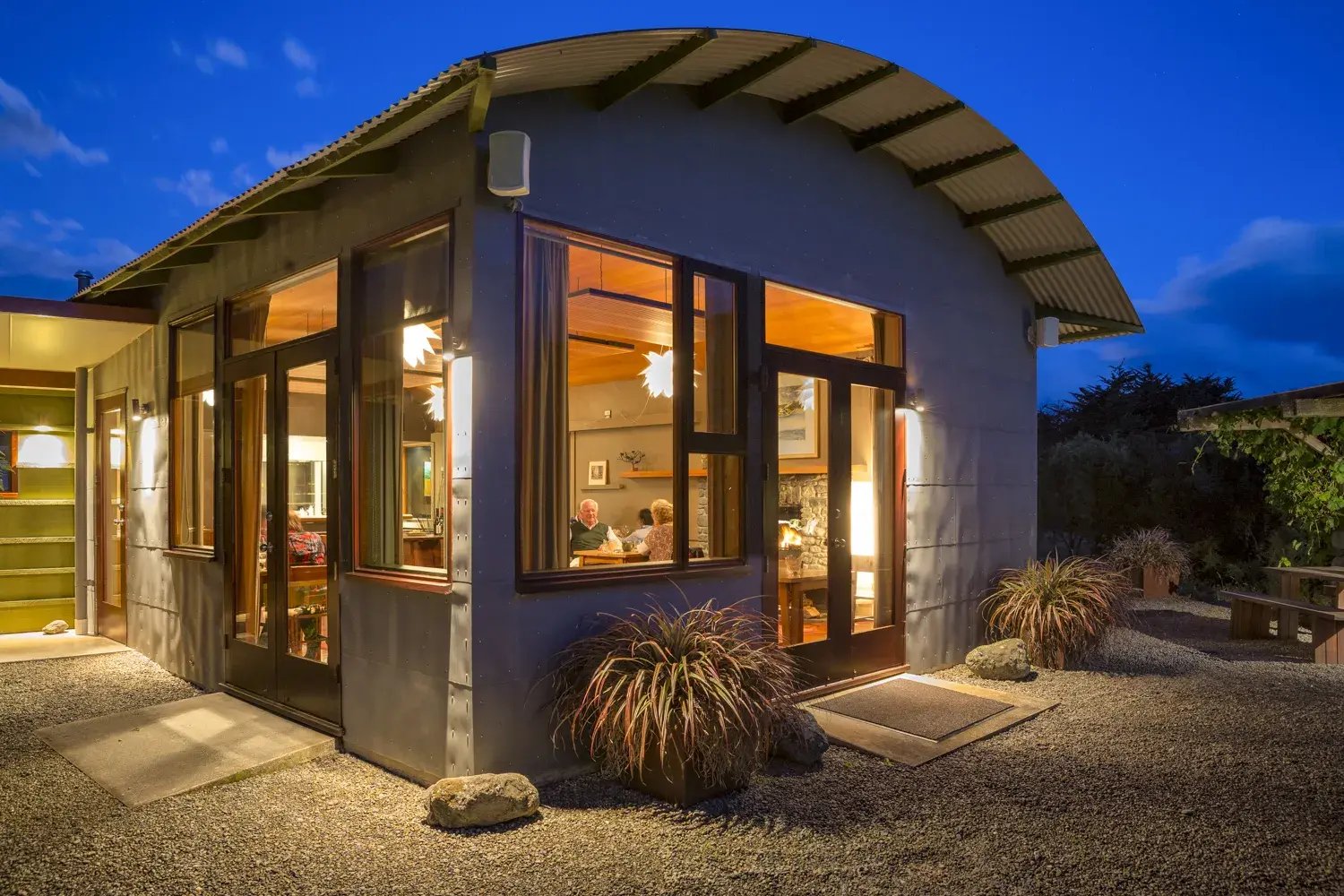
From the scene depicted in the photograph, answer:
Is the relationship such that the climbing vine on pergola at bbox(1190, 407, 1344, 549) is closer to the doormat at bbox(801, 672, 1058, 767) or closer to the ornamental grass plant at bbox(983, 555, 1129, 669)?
the ornamental grass plant at bbox(983, 555, 1129, 669)

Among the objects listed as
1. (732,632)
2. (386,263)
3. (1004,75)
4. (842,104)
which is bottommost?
(732,632)

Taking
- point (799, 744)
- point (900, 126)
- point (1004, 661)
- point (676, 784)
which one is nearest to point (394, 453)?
point (676, 784)

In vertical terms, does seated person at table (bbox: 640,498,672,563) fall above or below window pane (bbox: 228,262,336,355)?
below

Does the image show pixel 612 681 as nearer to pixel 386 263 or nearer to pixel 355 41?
pixel 386 263

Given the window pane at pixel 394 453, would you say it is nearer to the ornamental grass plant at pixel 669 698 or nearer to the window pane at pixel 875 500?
the ornamental grass plant at pixel 669 698

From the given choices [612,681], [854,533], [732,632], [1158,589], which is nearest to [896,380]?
[854,533]

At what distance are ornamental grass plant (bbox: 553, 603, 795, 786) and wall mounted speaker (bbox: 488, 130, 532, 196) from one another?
207 cm

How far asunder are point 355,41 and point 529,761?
635 ft

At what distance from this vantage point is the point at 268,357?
5.62 metres

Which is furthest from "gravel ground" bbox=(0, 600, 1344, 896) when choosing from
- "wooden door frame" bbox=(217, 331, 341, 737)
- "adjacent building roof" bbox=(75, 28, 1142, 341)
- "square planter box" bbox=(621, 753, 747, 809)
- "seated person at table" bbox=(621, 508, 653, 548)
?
"seated person at table" bbox=(621, 508, 653, 548)

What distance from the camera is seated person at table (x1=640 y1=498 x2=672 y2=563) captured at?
5.39 meters

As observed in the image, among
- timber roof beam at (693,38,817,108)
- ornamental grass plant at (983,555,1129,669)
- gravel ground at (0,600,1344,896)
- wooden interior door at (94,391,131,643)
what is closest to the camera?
gravel ground at (0,600,1344,896)

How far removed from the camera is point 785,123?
19.1ft

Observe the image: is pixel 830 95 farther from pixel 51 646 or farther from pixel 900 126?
pixel 51 646
